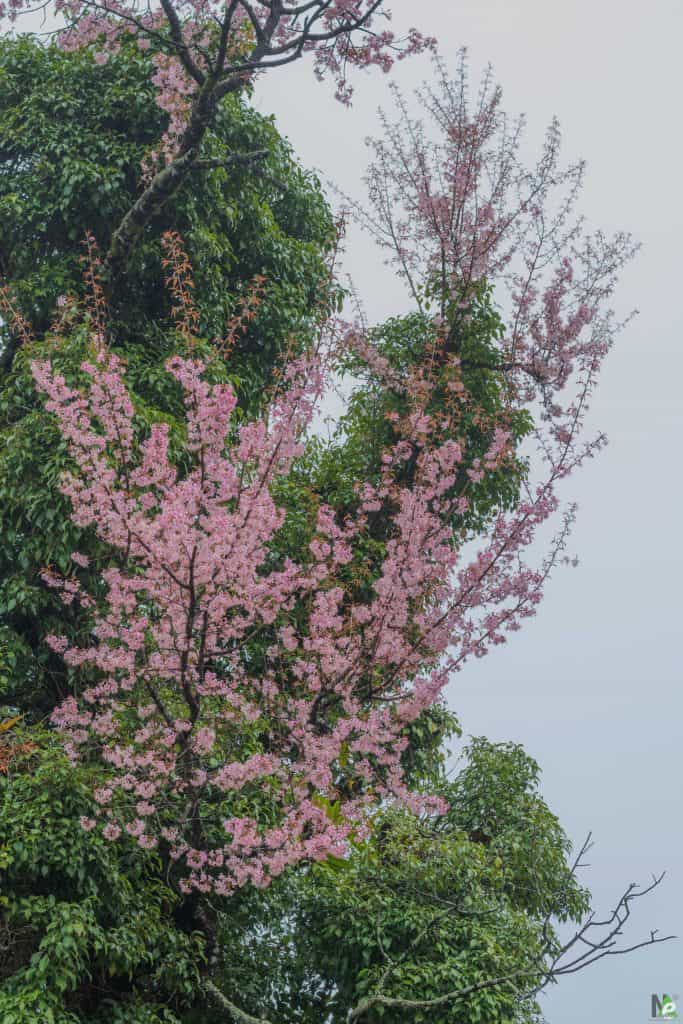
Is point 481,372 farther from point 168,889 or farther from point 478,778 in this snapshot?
point 168,889

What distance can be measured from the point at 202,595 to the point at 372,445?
448 cm

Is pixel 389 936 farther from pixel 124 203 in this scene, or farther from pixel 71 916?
pixel 124 203

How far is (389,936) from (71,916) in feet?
8.39

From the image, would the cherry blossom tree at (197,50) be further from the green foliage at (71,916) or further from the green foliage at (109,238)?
the green foliage at (71,916)

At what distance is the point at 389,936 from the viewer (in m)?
8.10

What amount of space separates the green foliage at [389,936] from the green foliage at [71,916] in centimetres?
103

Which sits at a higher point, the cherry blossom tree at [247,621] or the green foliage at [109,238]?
the green foliage at [109,238]

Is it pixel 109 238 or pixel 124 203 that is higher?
pixel 124 203

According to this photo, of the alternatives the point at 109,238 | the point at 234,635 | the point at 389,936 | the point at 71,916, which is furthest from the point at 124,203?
the point at 389,936

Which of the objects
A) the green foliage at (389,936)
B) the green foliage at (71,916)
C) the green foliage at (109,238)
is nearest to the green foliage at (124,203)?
the green foliage at (109,238)

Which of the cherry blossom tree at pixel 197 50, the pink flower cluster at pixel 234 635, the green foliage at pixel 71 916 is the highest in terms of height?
the cherry blossom tree at pixel 197 50

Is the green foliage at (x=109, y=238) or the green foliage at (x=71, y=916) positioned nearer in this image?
the green foliage at (x=71, y=916)

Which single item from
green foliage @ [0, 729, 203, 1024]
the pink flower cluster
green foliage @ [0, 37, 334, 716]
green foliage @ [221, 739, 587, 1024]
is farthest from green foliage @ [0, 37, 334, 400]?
green foliage @ [221, 739, 587, 1024]

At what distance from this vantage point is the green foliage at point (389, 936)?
7.81 meters
